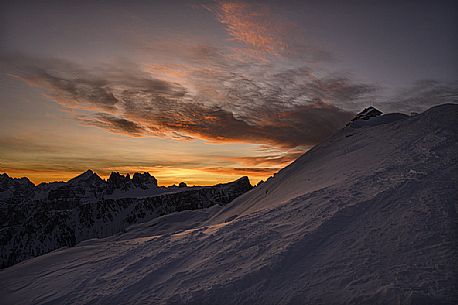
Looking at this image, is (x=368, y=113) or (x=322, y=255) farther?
(x=368, y=113)

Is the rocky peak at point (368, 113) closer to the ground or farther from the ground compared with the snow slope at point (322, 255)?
farther from the ground

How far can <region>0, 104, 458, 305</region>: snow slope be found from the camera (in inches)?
303

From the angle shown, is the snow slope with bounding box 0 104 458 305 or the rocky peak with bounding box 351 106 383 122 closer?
the snow slope with bounding box 0 104 458 305

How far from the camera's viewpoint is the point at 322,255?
9.17m

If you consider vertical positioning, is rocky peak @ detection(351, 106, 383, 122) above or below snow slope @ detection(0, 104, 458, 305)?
above

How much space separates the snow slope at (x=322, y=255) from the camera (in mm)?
7688

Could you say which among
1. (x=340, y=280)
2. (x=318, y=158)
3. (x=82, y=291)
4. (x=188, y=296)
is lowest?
(x=82, y=291)

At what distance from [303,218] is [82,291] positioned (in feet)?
29.2

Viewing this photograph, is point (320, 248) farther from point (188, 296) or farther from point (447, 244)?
point (188, 296)

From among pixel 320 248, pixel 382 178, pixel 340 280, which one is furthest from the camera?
pixel 382 178

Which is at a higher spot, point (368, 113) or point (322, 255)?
point (368, 113)

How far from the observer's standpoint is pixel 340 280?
7.89 m

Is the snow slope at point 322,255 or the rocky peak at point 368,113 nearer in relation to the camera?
the snow slope at point 322,255

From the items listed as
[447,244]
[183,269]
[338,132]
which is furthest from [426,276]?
[338,132]
